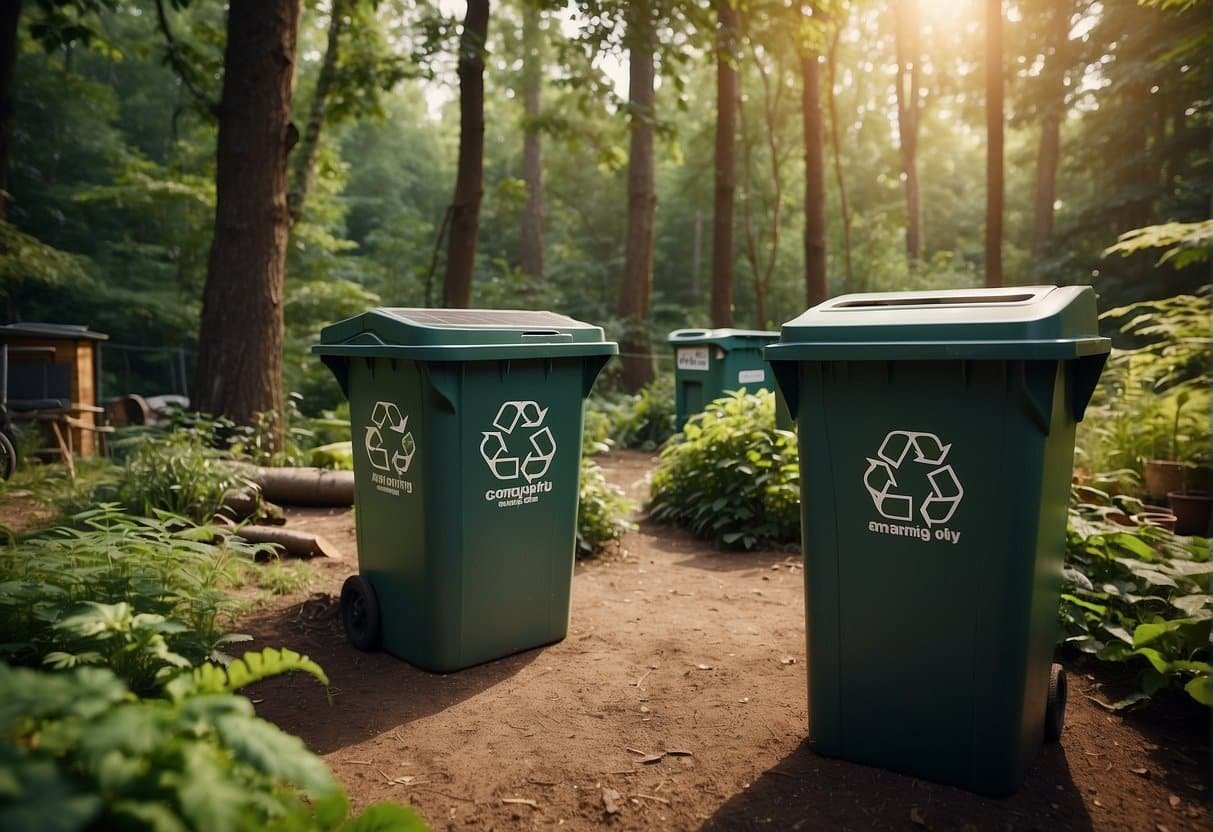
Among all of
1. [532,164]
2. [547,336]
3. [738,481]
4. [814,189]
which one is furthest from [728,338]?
[532,164]

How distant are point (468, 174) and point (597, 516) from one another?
607cm

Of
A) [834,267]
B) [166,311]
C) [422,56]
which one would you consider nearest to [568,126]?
→ [422,56]

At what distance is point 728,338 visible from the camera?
29.0 feet

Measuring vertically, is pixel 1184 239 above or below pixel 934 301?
above

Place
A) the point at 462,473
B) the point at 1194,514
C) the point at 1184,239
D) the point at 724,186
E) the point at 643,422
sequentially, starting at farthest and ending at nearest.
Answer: the point at 724,186
the point at 643,422
the point at 1194,514
the point at 1184,239
the point at 462,473

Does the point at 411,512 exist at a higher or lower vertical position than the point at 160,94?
lower

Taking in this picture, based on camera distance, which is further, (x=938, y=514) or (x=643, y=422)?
(x=643, y=422)

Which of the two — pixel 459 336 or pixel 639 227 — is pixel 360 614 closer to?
pixel 459 336

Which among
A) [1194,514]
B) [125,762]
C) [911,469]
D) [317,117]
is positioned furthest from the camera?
[317,117]

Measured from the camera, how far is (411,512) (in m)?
3.53

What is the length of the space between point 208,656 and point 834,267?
91.4ft

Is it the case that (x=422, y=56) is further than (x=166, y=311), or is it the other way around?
(x=166, y=311)

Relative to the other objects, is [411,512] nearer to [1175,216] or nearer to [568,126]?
[568,126]

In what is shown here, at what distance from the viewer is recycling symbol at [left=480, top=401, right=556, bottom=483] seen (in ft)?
11.5
